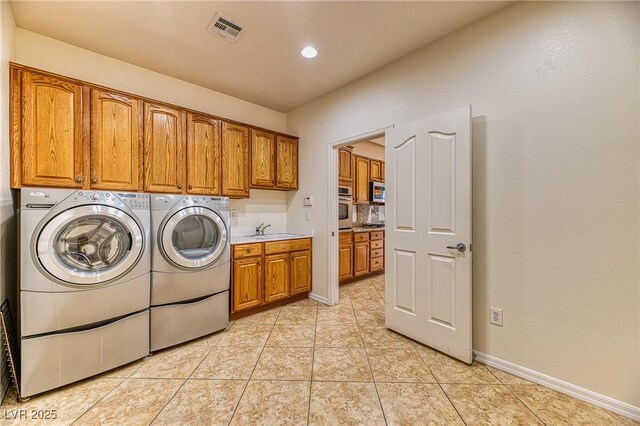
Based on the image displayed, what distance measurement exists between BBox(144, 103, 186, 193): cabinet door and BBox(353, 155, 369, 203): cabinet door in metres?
2.92

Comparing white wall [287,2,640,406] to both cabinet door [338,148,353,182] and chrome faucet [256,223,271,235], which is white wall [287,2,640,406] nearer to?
cabinet door [338,148,353,182]

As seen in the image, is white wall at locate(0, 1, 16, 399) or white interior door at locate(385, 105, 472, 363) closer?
white wall at locate(0, 1, 16, 399)

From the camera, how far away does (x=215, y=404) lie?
1574mm

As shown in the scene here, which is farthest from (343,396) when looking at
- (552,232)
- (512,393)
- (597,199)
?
(597,199)

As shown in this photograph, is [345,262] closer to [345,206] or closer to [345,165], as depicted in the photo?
[345,206]

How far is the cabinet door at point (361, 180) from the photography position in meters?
4.67

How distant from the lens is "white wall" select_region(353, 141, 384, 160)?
493 cm

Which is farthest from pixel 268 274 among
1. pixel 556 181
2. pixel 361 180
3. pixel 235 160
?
pixel 556 181

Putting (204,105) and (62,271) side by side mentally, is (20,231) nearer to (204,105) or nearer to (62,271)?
(62,271)

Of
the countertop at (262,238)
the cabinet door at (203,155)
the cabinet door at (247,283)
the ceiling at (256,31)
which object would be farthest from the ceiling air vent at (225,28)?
the cabinet door at (247,283)

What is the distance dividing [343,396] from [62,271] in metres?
2.02

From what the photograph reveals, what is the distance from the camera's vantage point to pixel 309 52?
92.7 inches

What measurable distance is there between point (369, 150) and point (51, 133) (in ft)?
14.7

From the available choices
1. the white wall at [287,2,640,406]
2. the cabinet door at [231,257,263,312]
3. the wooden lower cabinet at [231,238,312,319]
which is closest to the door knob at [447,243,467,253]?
the white wall at [287,2,640,406]
